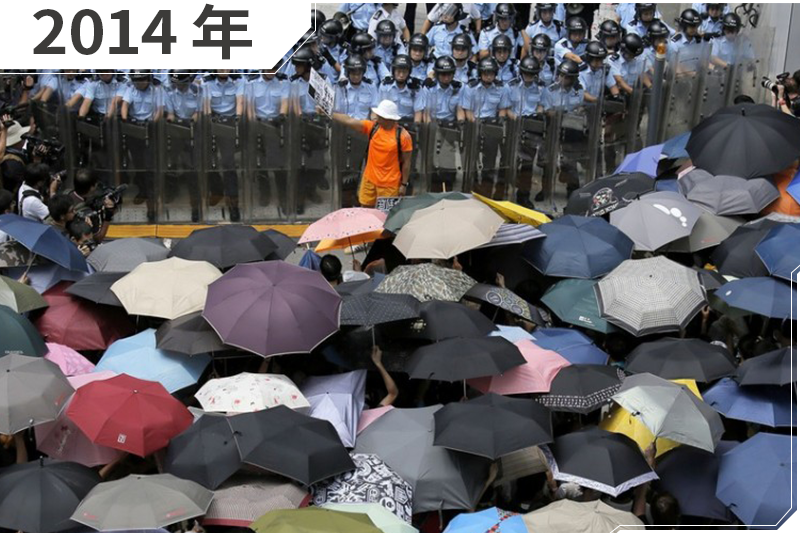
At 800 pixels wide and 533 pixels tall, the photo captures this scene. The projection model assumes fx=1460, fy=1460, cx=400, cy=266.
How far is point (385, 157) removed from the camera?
15.3m

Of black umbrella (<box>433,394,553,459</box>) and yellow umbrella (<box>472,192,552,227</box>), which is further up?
yellow umbrella (<box>472,192,552,227</box>)

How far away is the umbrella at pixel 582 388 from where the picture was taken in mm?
10250

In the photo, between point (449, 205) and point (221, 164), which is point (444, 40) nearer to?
point (221, 164)

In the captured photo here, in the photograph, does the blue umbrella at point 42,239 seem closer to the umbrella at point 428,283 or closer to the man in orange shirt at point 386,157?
the umbrella at point 428,283

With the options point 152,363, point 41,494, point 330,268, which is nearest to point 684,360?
point 330,268

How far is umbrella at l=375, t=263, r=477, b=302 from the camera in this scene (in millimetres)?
11648

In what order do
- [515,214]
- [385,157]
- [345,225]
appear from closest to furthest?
[345,225] → [515,214] → [385,157]

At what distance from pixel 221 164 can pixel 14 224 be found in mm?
4988

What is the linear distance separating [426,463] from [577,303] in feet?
9.38

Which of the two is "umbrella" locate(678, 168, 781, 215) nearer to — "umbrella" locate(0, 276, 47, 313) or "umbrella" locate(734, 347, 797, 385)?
"umbrella" locate(734, 347, 797, 385)

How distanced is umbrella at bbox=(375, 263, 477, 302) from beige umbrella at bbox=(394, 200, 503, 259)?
1.27ft

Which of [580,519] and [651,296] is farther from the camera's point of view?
[651,296]

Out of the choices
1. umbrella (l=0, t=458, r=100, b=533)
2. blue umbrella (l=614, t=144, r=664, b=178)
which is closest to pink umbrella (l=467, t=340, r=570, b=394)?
umbrella (l=0, t=458, r=100, b=533)

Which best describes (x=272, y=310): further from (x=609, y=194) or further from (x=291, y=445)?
(x=609, y=194)
